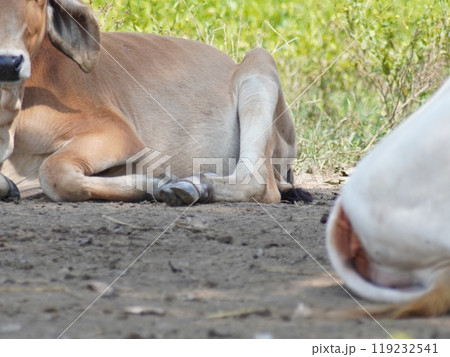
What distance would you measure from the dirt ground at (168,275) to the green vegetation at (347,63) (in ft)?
8.12

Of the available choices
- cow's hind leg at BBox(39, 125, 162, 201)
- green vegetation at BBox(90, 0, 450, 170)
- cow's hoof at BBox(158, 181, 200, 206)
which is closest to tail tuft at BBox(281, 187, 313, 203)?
cow's hoof at BBox(158, 181, 200, 206)

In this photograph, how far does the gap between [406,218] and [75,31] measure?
3328 mm

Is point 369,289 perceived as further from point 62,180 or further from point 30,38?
point 30,38

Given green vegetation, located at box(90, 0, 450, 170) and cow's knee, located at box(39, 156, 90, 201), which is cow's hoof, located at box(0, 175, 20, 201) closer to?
cow's knee, located at box(39, 156, 90, 201)

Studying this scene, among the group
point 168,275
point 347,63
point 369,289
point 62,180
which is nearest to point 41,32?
point 62,180

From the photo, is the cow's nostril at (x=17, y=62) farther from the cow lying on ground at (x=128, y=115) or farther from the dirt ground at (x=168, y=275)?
the dirt ground at (x=168, y=275)

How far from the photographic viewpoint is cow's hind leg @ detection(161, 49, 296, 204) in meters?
5.17

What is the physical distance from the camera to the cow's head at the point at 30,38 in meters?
4.57

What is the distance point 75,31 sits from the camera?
534 centimetres

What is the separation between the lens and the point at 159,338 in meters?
2.34

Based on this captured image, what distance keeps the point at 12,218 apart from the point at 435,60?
166 inches

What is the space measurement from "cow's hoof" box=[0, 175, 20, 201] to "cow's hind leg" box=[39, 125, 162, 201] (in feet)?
0.51

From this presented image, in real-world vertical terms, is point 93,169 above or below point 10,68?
below
